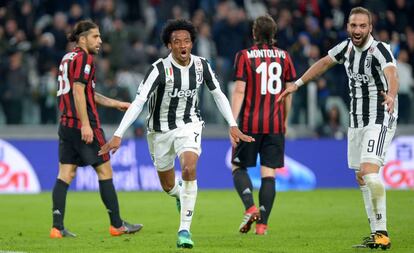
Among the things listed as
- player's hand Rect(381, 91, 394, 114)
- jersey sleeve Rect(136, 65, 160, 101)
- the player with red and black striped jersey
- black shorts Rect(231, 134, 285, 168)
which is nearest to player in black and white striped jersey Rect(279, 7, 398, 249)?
player's hand Rect(381, 91, 394, 114)

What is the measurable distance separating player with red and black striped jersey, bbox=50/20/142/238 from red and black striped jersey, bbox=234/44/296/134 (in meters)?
1.52

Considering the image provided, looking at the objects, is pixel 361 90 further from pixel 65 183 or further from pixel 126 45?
pixel 126 45

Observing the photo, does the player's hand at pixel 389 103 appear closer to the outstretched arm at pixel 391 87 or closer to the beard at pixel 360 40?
the outstretched arm at pixel 391 87

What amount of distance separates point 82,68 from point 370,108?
130 inches

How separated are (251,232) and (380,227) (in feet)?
7.77

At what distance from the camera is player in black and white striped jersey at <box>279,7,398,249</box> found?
9531 mm

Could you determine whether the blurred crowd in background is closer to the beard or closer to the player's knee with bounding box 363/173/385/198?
the beard

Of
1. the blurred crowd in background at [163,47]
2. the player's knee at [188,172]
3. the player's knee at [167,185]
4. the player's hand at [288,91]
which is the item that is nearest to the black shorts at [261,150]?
the player's hand at [288,91]

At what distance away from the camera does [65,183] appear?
11.3 m

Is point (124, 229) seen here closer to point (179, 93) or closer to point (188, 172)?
point (188, 172)

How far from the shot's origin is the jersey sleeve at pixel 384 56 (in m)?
9.64

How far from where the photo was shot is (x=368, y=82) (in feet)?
32.5

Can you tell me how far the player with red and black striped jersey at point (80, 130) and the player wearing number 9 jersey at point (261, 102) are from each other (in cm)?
146

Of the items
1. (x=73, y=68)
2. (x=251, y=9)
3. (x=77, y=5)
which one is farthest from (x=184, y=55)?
(x=251, y=9)
